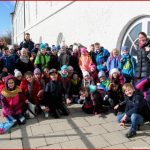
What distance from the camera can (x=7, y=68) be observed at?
310 inches

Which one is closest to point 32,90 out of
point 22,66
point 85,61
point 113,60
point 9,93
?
point 9,93

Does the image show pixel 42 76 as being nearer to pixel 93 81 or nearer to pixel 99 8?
pixel 93 81

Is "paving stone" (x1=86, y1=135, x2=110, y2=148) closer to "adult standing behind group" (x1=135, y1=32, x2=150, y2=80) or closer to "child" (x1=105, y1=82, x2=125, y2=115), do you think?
"child" (x1=105, y1=82, x2=125, y2=115)

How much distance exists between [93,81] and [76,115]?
4.43ft

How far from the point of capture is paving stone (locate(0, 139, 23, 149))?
4.72 m

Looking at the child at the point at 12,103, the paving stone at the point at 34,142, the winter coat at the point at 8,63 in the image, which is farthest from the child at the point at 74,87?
the paving stone at the point at 34,142

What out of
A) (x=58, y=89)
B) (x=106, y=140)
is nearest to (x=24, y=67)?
(x=58, y=89)

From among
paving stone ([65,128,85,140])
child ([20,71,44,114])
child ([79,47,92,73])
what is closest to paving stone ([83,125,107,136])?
paving stone ([65,128,85,140])

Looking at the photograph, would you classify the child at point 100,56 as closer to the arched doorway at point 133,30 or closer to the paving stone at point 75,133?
the arched doorway at point 133,30

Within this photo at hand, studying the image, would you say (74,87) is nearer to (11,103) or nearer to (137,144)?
(11,103)

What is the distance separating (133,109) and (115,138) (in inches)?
27.0

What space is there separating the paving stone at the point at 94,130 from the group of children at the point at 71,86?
0.47 meters

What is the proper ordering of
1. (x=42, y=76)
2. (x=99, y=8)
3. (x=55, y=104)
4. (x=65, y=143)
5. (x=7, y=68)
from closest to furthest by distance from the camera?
(x=65, y=143) < (x=55, y=104) < (x=42, y=76) < (x=7, y=68) < (x=99, y=8)

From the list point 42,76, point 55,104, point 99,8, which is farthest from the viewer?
point 99,8
